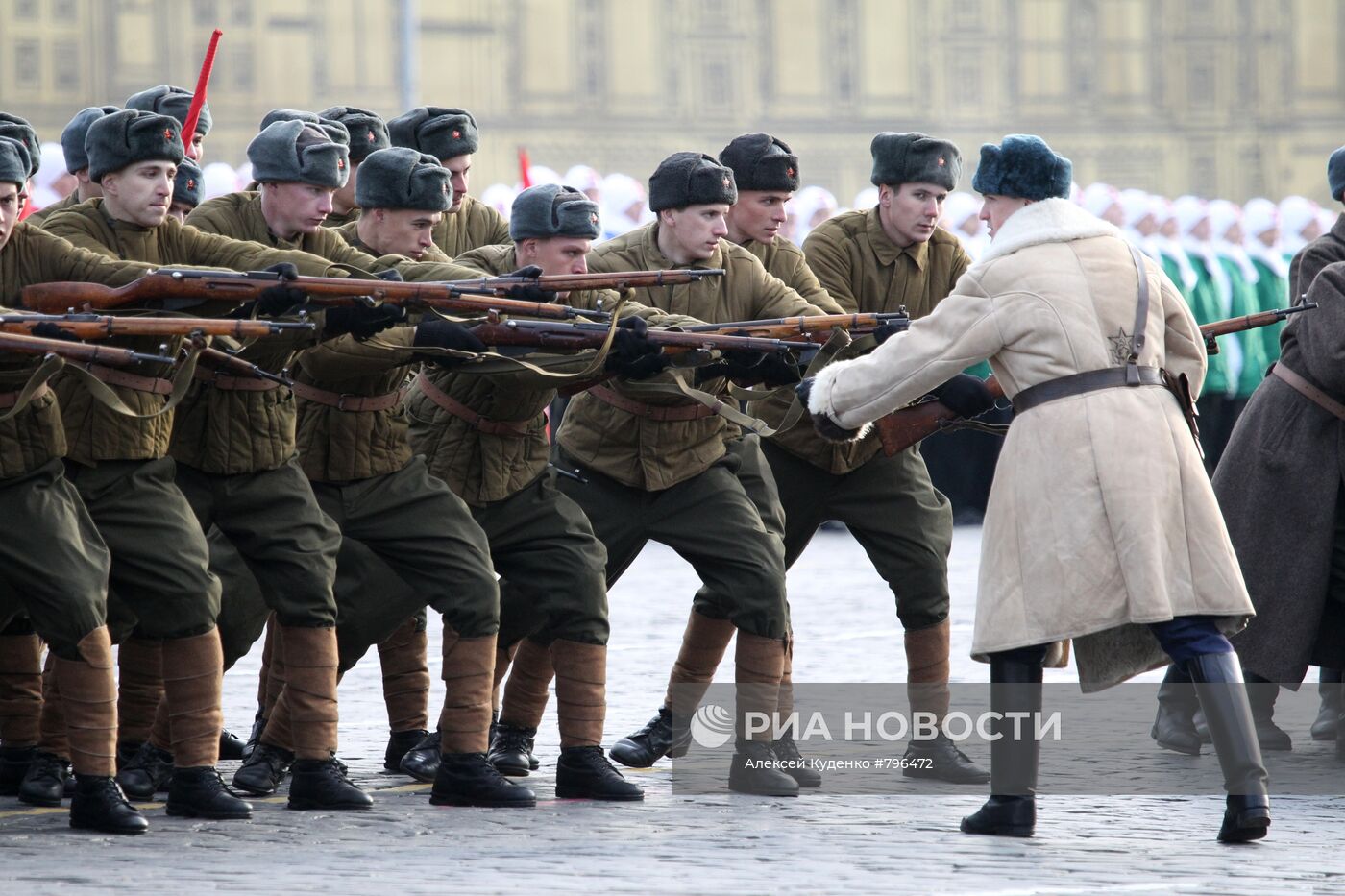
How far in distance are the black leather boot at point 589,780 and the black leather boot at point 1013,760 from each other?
1124mm

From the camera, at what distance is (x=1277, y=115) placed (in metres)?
55.6

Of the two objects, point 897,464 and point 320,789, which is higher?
point 897,464

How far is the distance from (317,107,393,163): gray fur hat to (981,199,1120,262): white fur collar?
8.62 ft

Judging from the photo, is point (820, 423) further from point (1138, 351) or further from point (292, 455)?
point (292, 455)

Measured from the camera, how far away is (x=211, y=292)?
6.13 m

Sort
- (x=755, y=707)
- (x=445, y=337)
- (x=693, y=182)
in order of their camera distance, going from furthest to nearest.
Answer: (x=693, y=182)
(x=755, y=707)
(x=445, y=337)

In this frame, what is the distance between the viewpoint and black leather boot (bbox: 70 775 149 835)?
6156 mm

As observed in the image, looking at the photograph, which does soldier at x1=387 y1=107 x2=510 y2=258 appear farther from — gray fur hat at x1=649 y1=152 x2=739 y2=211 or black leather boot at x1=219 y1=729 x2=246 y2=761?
black leather boot at x1=219 y1=729 x2=246 y2=761

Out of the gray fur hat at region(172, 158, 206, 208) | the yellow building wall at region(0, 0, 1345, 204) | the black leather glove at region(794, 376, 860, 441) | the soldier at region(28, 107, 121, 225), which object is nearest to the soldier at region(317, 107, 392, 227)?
the gray fur hat at region(172, 158, 206, 208)

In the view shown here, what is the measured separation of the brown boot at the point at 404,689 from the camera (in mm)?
7586

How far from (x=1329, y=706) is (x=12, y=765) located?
4.21 m

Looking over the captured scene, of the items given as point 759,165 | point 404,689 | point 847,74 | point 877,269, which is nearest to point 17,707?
point 404,689

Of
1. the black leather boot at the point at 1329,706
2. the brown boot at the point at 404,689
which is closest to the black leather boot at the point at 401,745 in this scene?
the brown boot at the point at 404,689

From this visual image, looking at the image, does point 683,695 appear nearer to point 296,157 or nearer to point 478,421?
point 478,421
